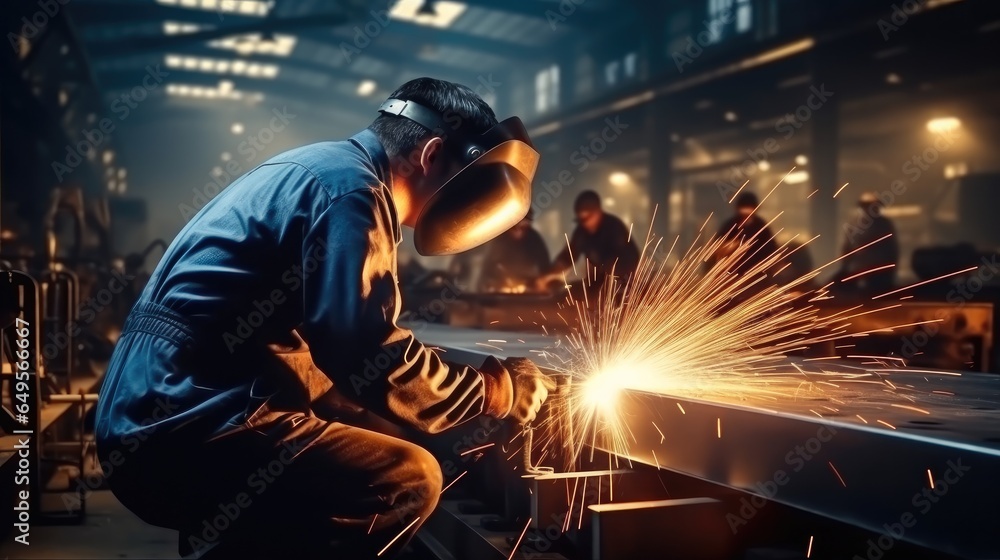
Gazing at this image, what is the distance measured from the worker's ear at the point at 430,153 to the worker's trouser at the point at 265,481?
1.82 ft

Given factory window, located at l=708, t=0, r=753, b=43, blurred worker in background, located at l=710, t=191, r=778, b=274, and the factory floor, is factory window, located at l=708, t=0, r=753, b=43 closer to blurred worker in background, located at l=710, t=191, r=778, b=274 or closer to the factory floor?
blurred worker in background, located at l=710, t=191, r=778, b=274

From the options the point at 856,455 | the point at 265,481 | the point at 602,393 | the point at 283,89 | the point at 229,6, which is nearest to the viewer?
the point at 856,455

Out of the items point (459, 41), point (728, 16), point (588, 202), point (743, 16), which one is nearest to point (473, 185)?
point (588, 202)

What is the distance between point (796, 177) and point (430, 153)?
31.1 ft

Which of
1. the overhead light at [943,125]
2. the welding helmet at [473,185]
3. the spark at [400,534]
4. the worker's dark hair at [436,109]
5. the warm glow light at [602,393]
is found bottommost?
the spark at [400,534]

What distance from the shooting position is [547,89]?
584 inches

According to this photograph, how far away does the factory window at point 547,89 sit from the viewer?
47.8 feet

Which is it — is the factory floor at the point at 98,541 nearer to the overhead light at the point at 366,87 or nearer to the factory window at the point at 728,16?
the factory window at the point at 728,16

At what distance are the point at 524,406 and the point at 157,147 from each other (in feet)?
73.7

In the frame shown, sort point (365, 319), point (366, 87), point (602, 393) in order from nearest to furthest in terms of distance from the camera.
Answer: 1. point (365, 319)
2. point (602, 393)
3. point (366, 87)

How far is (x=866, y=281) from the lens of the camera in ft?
26.4

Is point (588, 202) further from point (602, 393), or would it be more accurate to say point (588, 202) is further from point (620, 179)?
point (620, 179)

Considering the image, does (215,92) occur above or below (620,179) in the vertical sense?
above

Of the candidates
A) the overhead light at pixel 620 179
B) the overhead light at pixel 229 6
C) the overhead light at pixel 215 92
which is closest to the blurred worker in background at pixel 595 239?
the overhead light at pixel 620 179
